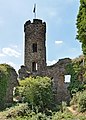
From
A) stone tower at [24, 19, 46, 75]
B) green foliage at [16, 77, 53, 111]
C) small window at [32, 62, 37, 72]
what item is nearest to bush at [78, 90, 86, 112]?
green foliage at [16, 77, 53, 111]

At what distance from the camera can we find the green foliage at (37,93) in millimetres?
31359

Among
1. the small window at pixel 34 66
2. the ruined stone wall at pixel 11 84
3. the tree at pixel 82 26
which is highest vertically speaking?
the tree at pixel 82 26

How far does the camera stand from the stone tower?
39.8 meters

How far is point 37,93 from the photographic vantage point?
3145cm

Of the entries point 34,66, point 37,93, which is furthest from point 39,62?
point 37,93

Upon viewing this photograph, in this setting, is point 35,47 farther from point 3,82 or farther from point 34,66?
point 3,82

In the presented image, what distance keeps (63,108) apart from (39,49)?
1076 centimetres

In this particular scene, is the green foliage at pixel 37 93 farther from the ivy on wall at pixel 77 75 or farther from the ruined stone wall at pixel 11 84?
the ivy on wall at pixel 77 75

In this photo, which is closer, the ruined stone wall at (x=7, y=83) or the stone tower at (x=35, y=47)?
the ruined stone wall at (x=7, y=83)

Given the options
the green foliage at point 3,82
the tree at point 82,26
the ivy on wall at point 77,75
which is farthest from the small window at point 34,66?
the tree at point 82,26

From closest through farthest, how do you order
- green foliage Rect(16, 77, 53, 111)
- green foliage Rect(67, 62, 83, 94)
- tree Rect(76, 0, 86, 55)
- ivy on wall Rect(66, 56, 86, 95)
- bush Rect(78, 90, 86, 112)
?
1. tree Rect(76, 0, 86, 55)
2. bush Rect(78, 90, 86, 112)
3. green foliage Rect(16, 77, 53, 111)
4. green foliage Rect(67, 62, 83, 94)
5. ivy on wall Rect(66, 56, 86, 95)

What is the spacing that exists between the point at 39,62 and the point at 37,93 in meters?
8.74

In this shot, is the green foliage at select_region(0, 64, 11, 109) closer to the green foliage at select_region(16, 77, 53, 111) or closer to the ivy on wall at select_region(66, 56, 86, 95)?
the green foliage at select_region(16, 77, 53, 111)

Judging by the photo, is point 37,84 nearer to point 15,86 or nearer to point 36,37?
point 15,86
